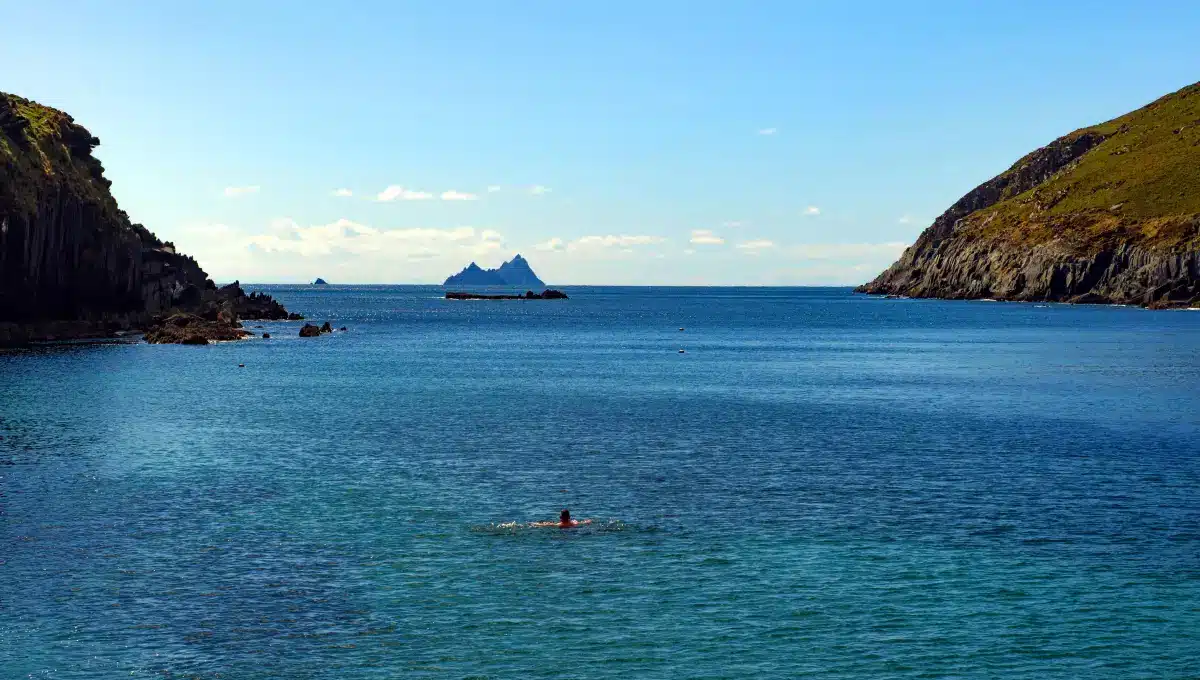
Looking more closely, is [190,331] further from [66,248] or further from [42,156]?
[42,156]

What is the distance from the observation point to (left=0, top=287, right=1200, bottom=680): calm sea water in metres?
26.6

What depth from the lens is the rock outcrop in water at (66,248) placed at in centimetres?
13075

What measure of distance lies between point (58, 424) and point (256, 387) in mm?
25933

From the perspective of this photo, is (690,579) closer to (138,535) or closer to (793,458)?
(138,535)

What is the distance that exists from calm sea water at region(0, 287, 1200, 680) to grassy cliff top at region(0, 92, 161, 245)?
5884 cm

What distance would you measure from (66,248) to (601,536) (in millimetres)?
126256

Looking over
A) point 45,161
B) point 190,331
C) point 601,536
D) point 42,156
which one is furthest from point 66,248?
point 601,536

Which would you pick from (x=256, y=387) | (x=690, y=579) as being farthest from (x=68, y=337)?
(x=690, y=579)

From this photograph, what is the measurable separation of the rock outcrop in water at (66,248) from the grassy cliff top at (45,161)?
18 cm

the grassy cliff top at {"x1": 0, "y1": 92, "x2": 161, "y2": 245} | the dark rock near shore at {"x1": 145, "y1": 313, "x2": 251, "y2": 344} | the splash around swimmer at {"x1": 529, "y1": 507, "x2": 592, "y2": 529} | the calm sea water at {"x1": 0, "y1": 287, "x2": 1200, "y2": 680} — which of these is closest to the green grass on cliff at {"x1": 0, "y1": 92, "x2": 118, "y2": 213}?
the grassy cliff top at {"x1": 0, "y1": 92, "x2": 161, "y2": 245}

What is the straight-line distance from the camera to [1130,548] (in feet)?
118

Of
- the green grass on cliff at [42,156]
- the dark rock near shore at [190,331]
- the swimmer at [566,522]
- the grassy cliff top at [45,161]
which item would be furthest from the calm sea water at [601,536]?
the green grass on cliff at [42,156]

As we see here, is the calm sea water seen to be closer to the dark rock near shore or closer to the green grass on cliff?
the dark rock near shore

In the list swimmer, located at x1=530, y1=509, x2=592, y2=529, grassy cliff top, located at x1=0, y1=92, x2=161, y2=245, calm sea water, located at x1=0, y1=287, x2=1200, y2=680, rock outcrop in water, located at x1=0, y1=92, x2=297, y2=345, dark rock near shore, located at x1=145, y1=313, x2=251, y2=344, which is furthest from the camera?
dark rock near shore, located at x1=145, y1=313, x2=251, y2=344
